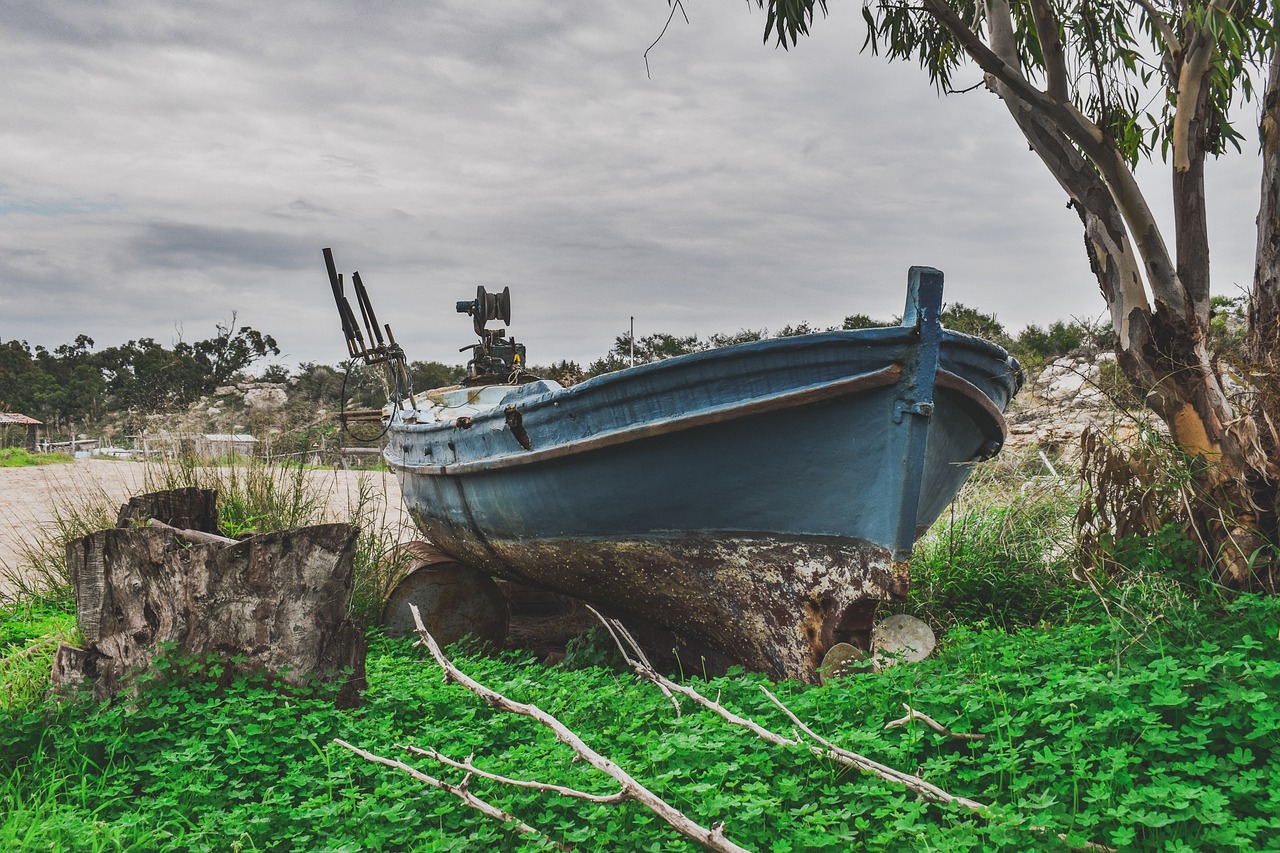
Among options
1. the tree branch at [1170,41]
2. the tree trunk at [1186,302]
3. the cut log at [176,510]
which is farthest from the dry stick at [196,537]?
the tree branch at [1170,41]

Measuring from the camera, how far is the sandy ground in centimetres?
770

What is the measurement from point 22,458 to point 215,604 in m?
19.4

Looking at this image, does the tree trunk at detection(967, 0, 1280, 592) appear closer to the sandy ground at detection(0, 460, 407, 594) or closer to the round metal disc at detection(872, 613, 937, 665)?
the round metal disc at detection(872, 613, 937, 665)

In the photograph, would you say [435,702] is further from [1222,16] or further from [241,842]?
[1222,16]

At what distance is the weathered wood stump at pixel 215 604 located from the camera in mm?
3816

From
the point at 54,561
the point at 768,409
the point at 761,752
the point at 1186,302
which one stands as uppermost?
the point at 1186,302

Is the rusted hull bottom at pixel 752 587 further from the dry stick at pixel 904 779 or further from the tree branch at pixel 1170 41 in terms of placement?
the tree branch at pixel 1170 41

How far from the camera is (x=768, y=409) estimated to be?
4.55 metres

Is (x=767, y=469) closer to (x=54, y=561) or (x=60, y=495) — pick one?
(x=54, y=561)

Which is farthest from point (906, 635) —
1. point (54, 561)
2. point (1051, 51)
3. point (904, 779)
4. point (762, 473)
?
point (54, 561)

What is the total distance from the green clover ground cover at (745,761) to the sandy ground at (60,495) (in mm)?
3442

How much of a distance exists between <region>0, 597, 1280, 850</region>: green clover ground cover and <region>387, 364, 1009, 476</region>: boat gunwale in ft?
4.33

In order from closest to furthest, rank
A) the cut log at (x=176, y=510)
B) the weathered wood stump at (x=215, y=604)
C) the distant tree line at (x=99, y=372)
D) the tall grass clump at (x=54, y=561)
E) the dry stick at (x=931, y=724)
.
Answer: the dry stick at (x=931, y=724) → the weathered wood stump at (x=215, y=604) → the cut log at (x=176, y=510) → the tall grass clump at (x=54, y=561) → the distant tree line at (x=99, y=372)

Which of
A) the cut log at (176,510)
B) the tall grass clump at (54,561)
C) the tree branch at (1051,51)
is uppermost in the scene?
the tree branch at (1051,51)
